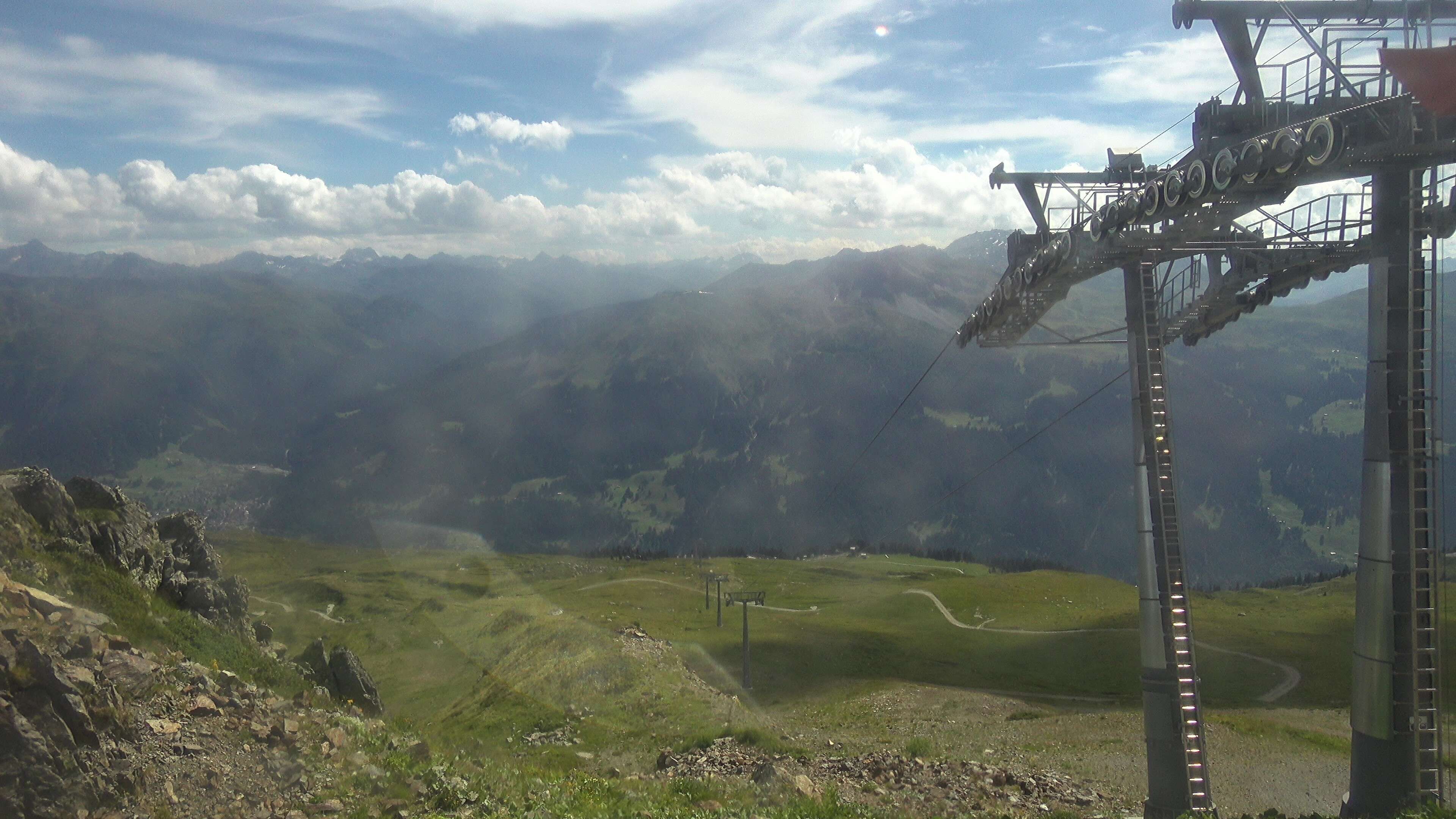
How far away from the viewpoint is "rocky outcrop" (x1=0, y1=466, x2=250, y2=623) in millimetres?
23297

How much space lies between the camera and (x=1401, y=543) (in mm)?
14352

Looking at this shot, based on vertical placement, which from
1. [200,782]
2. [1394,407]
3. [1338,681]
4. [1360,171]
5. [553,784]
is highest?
[1360,171]

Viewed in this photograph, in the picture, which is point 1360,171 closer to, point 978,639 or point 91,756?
point 91,756

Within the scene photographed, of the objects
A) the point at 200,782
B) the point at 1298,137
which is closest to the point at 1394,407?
the point at 1298,137

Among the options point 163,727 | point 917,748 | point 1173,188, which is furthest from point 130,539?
point 1173,188

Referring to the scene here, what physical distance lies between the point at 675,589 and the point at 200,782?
338 feet

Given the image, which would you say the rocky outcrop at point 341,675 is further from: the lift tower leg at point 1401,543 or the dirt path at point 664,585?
the dirt path at point 664,585

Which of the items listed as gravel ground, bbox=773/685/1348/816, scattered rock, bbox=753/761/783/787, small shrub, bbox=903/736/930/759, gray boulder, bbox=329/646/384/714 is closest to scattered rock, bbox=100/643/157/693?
gray boulder, bbox=329/646/384/714

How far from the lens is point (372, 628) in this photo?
7150 centimetres

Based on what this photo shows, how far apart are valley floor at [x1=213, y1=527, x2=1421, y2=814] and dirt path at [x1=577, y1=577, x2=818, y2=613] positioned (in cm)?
70

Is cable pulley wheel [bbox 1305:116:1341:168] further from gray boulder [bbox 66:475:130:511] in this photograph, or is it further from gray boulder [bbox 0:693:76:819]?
gray boulder [bbox 66:475:130:511]

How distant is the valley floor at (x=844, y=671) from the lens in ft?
93.7

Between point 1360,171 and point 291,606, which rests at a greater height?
point 1360,171

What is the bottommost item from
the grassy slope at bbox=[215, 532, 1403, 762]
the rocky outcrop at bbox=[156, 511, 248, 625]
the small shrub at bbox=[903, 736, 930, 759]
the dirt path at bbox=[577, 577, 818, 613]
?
the dirt path at bbox=[577, 577, 818, 613]
